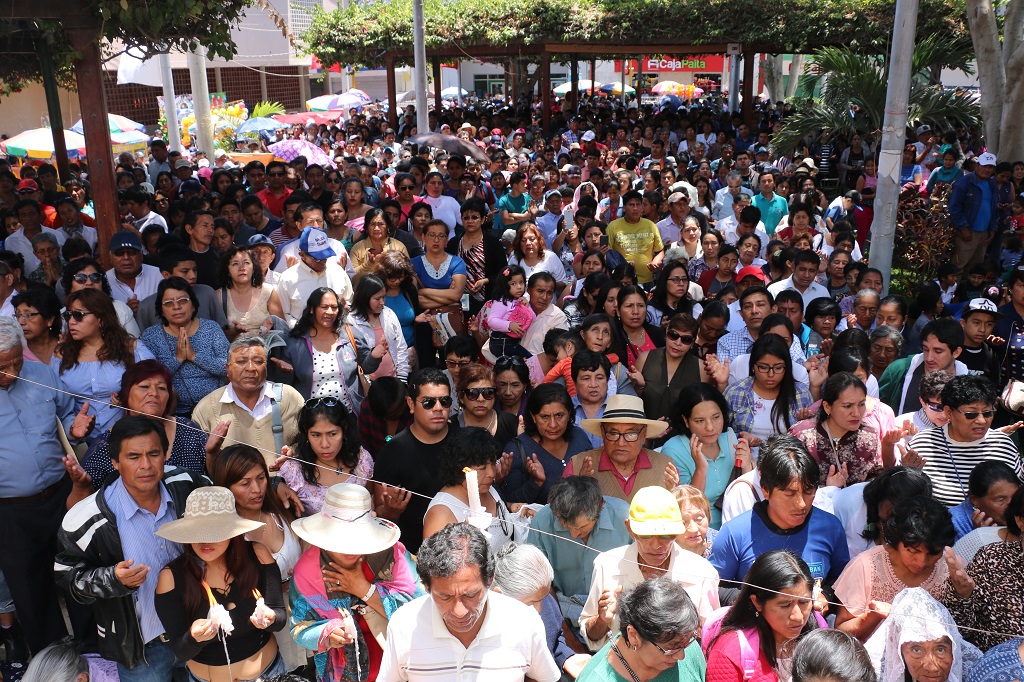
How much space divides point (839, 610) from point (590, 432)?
175 cm

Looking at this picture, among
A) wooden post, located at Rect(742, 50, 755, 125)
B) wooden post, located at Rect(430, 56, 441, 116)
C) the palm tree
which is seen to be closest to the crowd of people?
the palm tree

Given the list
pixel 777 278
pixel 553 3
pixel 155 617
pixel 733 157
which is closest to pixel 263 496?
pixel 155 617

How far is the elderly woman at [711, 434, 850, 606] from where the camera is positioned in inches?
147

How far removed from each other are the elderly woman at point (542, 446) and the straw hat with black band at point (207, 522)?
1.34 m

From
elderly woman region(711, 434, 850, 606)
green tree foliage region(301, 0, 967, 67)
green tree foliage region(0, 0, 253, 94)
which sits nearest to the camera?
elderly woman region(711, 434, 850, 606)

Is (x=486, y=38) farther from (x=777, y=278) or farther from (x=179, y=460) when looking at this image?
(x=179, y=460)

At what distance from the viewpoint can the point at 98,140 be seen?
301 inches

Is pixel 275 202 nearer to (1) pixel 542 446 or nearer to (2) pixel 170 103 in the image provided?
(1) pixel 542 446

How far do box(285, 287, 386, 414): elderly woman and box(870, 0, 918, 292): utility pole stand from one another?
4.76 meters

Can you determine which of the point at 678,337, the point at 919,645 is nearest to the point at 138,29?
the point at 678,337

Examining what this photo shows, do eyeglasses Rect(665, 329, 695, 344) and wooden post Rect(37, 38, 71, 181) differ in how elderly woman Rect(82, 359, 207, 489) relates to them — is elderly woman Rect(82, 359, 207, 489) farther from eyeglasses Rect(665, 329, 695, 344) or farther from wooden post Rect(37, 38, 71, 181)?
wooden post Rect(37, 38, 71, 181)

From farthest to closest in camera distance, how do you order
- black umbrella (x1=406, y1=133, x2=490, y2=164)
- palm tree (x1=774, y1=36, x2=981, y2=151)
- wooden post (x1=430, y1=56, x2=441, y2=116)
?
1. wooden post (x1=430, y1=56, x2=441, y2=116)
2. black umbrella (x1=406, y1=133, x2=490, y2=164)
3. palm tree (x1=774, y1=36, x2=981, y2=151)

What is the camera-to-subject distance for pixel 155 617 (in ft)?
12.3

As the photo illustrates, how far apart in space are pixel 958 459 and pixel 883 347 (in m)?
1.43
